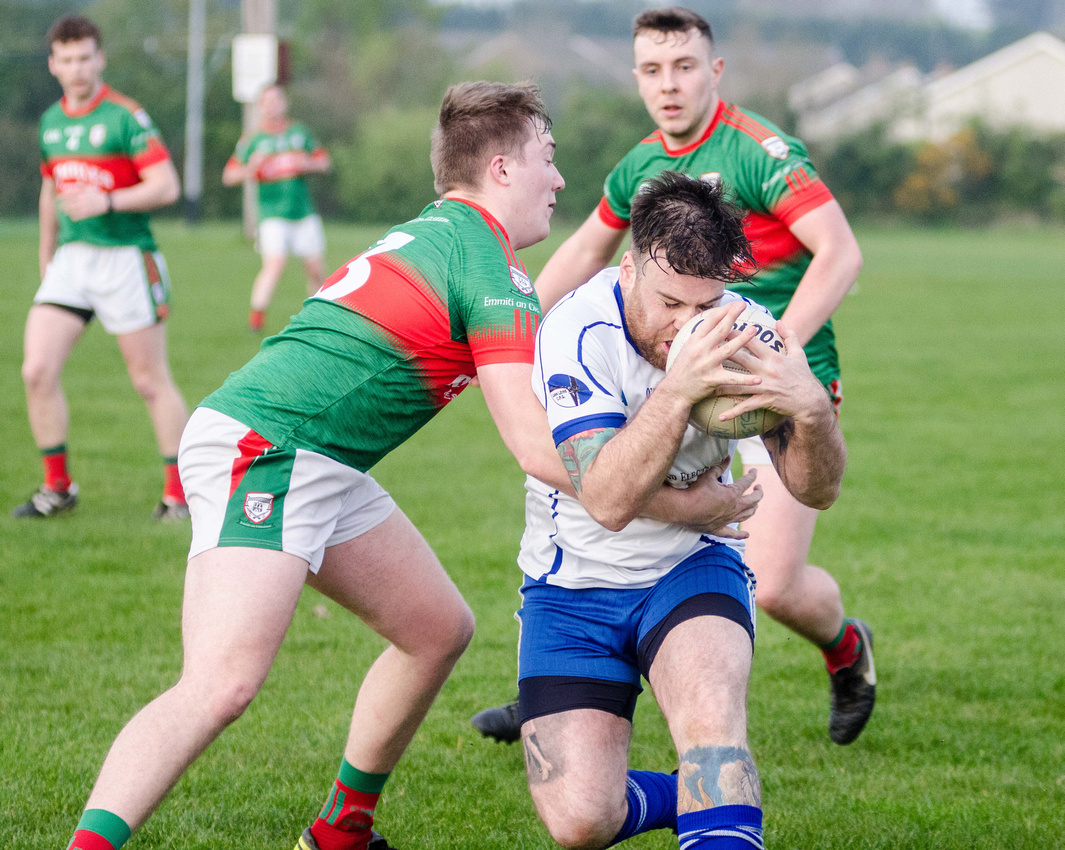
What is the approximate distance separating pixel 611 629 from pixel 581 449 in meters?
0.65

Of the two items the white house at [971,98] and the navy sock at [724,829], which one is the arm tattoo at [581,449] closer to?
the navy sock at [724,829]

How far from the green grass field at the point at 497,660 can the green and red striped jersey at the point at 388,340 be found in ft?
4.97

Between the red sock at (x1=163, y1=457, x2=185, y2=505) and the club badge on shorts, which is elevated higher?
the club badge on shorts

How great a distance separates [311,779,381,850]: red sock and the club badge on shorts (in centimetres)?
109

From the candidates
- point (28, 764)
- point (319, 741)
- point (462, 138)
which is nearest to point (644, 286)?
point (462, 138)

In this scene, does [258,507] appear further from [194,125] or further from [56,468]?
[194,125]

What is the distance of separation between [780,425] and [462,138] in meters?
1.15

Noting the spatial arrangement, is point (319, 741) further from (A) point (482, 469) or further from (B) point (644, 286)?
(A) point (482, 469)

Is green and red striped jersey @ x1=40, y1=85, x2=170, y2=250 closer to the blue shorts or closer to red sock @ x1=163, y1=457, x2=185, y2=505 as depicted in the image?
red sock @ x1=163, y1=457, x2=185, y2=505

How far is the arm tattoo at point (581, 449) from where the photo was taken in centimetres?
309

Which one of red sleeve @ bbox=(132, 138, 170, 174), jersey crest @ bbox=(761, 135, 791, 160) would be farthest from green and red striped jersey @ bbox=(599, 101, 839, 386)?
red sleeve @ bbox=(132, 138, 170, 174)

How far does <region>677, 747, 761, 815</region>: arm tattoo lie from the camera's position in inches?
119

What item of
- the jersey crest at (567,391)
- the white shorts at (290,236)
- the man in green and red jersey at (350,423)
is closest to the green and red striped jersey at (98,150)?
the man in green and red jersey at (350,423)

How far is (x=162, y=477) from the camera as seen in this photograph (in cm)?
902
